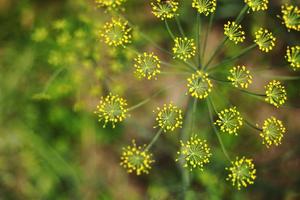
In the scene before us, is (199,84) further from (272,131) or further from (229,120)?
(272,131)

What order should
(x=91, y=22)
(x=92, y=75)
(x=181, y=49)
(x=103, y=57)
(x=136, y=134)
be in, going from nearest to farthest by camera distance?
1. (x=181, y=49)
2. (x=91, y=22)
3. (x=92, y=75)
4. (x=103, y=57)
5. (x=136, y=134)

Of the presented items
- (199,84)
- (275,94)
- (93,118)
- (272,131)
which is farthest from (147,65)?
(93,118)

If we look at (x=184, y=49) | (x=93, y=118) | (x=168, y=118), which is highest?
(x=184, y=49)

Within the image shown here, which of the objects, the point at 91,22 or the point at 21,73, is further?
the point at 21,73

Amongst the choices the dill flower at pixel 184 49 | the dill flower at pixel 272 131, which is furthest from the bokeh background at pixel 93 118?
the dill flower at pixel 184 49

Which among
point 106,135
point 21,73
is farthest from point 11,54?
point 106,135

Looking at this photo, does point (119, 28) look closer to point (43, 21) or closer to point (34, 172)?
point (43, 21)

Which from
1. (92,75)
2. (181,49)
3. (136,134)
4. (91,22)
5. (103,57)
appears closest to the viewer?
(181,49)
